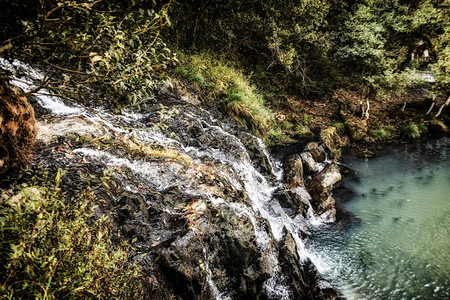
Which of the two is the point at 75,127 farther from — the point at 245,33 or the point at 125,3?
the point at 245,33

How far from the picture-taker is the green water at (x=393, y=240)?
5117 mm

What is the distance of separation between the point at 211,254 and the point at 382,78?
1307 centimetres

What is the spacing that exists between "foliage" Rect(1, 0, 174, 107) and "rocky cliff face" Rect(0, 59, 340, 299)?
51cm

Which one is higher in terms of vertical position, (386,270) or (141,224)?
(141,224)

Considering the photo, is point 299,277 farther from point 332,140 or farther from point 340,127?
point 340,127

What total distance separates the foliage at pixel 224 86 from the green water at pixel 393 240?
5.16 meters

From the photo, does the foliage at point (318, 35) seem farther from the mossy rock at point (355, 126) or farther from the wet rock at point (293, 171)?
the wet rock at point (293, 171)

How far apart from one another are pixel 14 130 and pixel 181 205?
2604 millimetres

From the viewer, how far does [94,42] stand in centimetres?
195

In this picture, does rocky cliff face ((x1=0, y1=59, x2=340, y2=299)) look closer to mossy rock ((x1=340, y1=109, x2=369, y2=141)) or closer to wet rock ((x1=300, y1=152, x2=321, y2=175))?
wet rock ((x1=300, y1=152, x2=321, y2=175))

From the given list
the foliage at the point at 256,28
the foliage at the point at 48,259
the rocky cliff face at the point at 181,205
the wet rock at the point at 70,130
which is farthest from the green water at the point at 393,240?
the foliage at the point at 256,28

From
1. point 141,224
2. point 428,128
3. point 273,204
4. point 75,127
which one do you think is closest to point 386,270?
point 273,204

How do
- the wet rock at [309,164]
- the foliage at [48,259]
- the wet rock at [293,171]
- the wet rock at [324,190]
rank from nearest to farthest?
the foliage at [48,259] → the wet rock at [324,190] → the wet rock at [293,171] → the wet rock at [309,164]

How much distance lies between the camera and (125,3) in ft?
6.61
